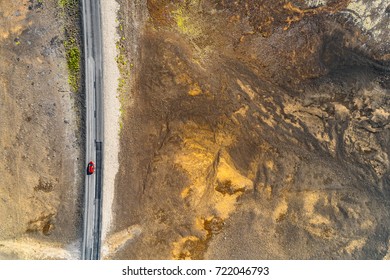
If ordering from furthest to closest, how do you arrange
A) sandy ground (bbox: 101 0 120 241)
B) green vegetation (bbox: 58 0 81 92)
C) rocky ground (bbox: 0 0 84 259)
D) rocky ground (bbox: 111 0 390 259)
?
rocky ground (bbox: 111 0 390 259) → sandy ground (bbox: 101 0 120 241) → green vegetation (bbox: 58 0 81 92) → rocky ground (bbox: 0 0 84 259)

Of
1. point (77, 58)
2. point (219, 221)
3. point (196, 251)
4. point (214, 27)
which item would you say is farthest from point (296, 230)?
point (77, 58)

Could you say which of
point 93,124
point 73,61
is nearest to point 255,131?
point 93,124

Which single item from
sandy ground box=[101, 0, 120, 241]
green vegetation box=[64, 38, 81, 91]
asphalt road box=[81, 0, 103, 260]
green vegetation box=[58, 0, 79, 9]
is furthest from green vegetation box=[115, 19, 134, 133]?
green vegetation box=[58, 0, 79, 9]

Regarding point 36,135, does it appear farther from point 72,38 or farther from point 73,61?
point 72,38

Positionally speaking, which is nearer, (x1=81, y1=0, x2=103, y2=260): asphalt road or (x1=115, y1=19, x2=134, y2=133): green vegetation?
(x1=81, y1=0, x2=103, y2=260): asphalt road

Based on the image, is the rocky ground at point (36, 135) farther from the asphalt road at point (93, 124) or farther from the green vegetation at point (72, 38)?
the asphalt road at point (93, 124)

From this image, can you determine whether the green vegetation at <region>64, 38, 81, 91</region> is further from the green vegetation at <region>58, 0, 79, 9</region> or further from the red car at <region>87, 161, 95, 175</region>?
the red car at <region>87, 161, 95, 175</region>

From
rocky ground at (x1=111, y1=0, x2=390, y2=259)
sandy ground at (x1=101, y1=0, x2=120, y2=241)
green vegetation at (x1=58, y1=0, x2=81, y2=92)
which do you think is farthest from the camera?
rocky ground at (x1=111, y1=0, x2=390, y2=259)
